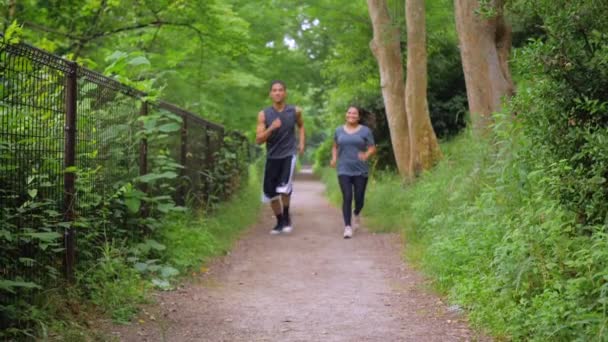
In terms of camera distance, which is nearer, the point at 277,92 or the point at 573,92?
the point at 573,92

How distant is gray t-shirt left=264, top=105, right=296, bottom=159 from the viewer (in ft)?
33.7

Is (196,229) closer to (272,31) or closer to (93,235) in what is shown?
(93,235)

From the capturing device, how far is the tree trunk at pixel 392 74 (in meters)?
12.9

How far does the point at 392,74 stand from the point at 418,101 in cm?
141

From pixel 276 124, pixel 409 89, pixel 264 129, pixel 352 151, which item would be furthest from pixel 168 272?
pixel 409 89

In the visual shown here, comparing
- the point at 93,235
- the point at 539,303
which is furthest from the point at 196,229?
the point at 539,303

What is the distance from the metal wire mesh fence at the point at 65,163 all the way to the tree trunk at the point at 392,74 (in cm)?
614

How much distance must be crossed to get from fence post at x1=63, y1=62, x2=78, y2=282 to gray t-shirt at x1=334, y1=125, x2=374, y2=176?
569 centimetres

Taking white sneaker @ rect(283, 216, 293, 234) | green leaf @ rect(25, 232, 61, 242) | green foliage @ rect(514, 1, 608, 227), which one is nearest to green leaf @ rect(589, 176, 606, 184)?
green foliage @ rect(514, 1, 608, 227)

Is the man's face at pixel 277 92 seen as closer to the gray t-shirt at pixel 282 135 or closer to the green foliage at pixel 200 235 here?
the gray t-shirt at pixel 282 135

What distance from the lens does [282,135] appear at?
1029 centimetres

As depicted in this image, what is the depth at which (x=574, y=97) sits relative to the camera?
4594mm

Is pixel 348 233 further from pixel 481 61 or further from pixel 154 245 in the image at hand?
pixel 154 245

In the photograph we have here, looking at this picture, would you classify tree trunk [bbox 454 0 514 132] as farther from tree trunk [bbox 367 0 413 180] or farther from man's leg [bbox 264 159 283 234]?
tree trunk [bbox 367 0 413 180]
